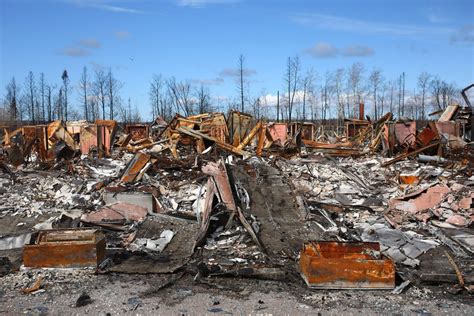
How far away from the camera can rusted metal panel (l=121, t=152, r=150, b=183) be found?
10156mm

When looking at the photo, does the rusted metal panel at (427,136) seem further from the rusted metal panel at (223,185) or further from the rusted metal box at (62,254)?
the rusted metal box at (62,254)

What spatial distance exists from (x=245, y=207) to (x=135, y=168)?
137 inches

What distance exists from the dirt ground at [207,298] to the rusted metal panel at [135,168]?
4.62 metres

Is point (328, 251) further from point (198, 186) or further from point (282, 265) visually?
point (198, 186)

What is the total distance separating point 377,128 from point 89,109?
33.1 m

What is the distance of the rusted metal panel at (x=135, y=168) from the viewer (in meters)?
10.2

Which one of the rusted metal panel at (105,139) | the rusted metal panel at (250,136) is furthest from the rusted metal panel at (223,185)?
the rusted metal panel at (105,139)

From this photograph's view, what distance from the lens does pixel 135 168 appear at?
1045 centimetres

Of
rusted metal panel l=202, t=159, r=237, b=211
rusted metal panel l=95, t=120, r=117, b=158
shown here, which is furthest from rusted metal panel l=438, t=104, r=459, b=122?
rusted metal panel l=95, t=120, r=117, b=158

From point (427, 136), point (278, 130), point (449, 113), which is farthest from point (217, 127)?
point (449, 113)

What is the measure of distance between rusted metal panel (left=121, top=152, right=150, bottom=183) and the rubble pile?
0.08ft

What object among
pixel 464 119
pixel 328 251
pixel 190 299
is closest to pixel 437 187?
pixel 328 251

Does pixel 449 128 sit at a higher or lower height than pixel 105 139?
higher

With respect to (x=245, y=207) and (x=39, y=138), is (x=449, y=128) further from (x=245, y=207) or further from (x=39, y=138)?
(x=39, y=138)
